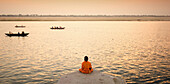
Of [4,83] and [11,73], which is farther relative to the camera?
[11,73]

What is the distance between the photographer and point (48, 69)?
63.5 ft

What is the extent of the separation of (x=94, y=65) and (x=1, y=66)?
11916 mm

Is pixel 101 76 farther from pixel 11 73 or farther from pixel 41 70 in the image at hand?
pixel 11 73

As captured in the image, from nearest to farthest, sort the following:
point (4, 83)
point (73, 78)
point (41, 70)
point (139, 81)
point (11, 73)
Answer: point (73, 78), point (4, 83), point (139, 81), point (11, 73), point (41, 70)

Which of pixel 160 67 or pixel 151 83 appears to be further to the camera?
pixel 160 67

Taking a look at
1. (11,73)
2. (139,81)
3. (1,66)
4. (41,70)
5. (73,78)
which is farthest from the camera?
(1,66)

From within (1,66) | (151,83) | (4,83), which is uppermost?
(1,66)

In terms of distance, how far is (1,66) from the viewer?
20.4 meters

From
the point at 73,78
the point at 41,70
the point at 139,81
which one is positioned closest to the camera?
the point at 73,78

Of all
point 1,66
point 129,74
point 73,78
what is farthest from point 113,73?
point 1,66

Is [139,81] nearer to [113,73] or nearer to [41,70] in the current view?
[113,73]

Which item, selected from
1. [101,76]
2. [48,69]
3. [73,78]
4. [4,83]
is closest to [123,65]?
[48,69]

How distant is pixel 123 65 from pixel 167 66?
5.85 m

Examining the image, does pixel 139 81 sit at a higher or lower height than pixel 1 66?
lower
